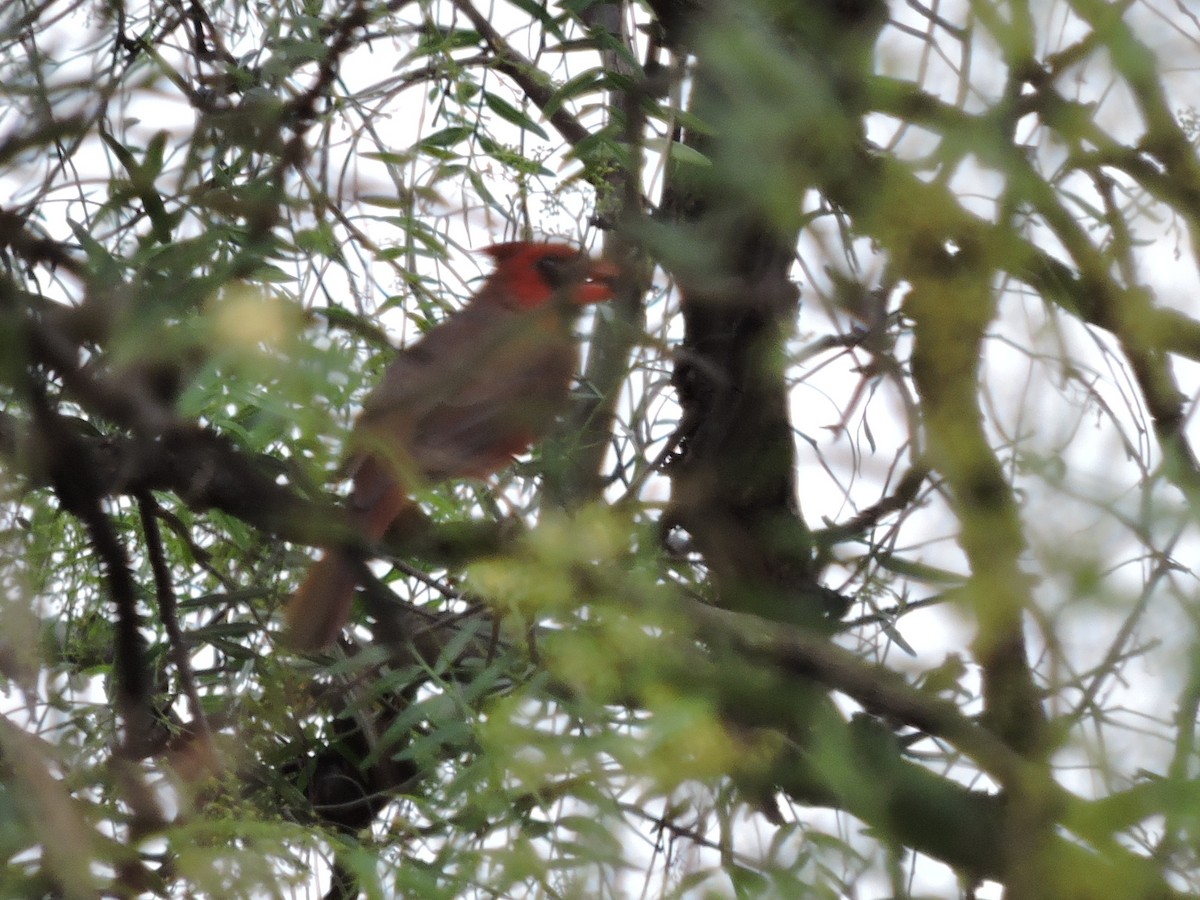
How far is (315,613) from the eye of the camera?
171cm

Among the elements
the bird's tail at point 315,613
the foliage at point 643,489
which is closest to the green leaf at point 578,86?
the foliage at point 643,489

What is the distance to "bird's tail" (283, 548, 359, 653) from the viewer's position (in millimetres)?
1602

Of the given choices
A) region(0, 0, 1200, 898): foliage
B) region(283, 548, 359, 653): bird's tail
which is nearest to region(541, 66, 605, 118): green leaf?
region(0, 0, 1200, 898): foliage

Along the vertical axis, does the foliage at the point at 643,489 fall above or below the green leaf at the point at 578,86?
below

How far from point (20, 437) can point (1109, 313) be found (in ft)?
2.46

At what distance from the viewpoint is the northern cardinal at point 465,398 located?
0.83 m

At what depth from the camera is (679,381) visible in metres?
2.09

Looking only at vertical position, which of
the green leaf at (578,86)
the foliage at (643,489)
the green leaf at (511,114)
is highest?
the green leaf at (511,114)

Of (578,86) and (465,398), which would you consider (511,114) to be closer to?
(578,86)

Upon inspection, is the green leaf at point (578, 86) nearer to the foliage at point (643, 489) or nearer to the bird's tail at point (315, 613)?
the foliage at point (643, 489)

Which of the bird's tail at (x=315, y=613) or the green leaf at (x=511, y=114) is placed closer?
the bird's tail at (x=315, y=613)

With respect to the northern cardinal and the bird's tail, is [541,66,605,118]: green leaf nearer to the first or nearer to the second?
the northern cardinal

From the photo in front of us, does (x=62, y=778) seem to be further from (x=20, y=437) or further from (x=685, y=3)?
(x=685, y=3)

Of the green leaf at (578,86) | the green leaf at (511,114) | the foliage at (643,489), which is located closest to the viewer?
the foliage at (643,489)
